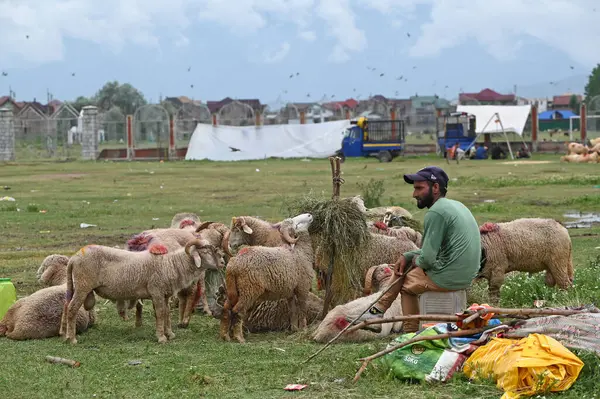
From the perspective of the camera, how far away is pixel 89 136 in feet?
169

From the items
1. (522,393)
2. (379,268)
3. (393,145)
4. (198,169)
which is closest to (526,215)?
(379,268)

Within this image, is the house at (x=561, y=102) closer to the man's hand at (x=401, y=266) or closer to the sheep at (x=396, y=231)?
the sheep at (x=396, y=231)

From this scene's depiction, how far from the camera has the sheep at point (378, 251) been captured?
434 inches

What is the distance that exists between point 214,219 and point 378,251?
29.9 ft

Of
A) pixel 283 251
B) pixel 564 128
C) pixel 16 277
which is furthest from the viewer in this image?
pixel 564 128

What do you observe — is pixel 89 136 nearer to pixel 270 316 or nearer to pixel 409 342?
pixel 270 316

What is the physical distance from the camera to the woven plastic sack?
738cm

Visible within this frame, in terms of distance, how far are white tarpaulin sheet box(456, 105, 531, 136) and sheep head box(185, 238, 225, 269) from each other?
3882 centimetres

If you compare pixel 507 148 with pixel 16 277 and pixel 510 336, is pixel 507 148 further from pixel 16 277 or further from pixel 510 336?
pixel 510 336

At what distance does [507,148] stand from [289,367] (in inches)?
1610

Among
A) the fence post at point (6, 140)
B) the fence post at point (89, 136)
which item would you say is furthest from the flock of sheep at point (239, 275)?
the fence post at point (6, 140)

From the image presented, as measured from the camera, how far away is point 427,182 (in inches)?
339

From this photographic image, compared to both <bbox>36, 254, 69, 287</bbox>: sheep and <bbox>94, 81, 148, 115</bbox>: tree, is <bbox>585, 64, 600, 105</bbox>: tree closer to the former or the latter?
<bbox>94, 81, 148, 115</bbox>: tree

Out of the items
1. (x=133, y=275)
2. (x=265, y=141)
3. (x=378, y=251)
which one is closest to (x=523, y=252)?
(x=378, y=251)
